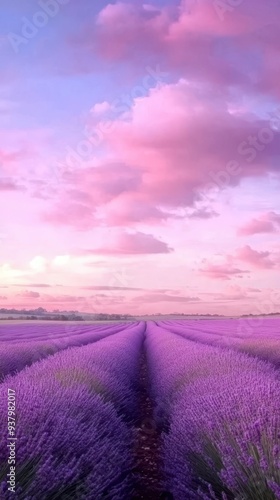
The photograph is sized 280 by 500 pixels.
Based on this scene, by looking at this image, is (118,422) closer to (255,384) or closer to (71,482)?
(255,384)

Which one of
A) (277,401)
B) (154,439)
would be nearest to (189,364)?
(154,439)

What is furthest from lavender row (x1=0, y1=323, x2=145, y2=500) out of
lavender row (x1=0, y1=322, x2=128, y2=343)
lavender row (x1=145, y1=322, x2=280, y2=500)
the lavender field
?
lavender row (x1=0, y1=322, x2=128, y2=343)

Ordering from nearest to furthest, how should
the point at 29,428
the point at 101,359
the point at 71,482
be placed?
1. the point at 71,482
2. the point at 29,428
3. the point at 101,359

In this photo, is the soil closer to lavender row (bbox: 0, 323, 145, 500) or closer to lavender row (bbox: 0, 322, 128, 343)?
lavender row (bbox: 0, 323, 145, 500)

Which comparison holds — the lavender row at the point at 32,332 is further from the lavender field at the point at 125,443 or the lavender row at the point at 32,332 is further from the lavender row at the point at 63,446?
the lavender row at the point at 63,446

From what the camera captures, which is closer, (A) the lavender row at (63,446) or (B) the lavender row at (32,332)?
(A) the lavender row at (63,446)

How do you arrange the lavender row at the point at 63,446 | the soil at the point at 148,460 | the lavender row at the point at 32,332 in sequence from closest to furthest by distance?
the lavender row at the point at 63,446 < the soil at the point at 148,460 < the lavender row at the point at 32,332

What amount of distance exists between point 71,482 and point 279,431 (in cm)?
113

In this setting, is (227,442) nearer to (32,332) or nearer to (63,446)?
(63,446)

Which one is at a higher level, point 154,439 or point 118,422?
point 118,422

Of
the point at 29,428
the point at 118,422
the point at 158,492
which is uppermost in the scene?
the point at 29,428

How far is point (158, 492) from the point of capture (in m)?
3.93

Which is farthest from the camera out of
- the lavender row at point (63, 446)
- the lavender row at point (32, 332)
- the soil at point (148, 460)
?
the lavender row at point (32, 332)

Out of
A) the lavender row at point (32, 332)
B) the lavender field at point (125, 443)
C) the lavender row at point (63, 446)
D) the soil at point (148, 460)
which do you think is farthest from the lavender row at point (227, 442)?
the lavender row at point (32, 332)
